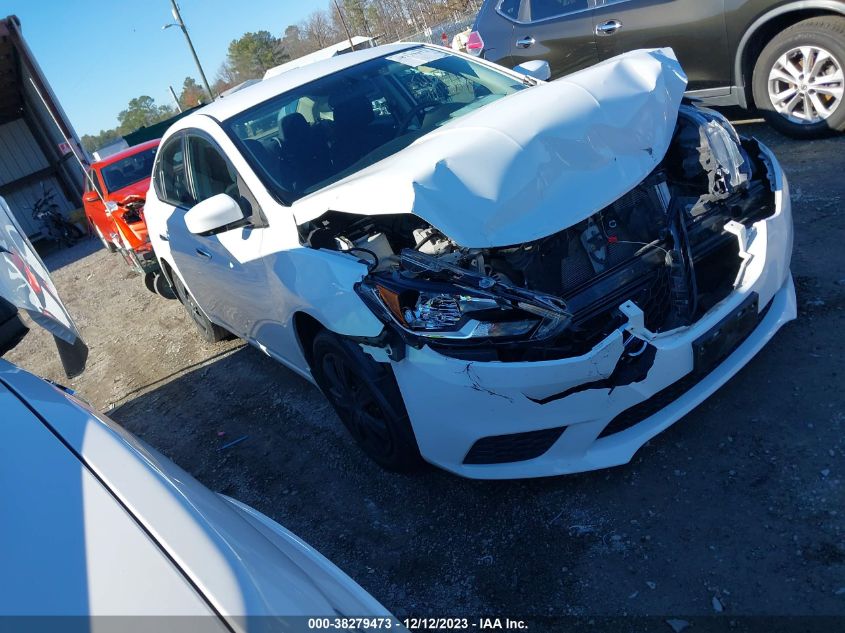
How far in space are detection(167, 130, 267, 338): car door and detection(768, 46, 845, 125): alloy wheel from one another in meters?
4.14

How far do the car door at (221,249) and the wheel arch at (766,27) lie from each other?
4.09m

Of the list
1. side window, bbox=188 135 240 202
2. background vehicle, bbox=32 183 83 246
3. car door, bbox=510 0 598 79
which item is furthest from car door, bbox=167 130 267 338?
background vehicle, bbox=32 183 83 246

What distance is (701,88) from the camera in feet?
18.3

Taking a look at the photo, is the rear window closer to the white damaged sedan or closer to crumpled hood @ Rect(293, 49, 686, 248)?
the white damaged sedan

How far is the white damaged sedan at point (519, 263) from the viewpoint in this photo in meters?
2.33

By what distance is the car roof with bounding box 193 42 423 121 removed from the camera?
378 cm

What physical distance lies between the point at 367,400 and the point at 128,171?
8663 millimetres

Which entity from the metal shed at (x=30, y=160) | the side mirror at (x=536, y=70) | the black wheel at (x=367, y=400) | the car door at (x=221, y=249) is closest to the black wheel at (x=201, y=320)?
the car door at (x=221, y=249)

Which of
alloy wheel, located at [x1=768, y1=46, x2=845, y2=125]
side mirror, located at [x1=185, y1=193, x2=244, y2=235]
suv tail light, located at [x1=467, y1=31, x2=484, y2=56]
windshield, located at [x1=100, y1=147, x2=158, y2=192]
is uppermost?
side mirror, located at [x1=185, y1=193, x2=244, y2=235]

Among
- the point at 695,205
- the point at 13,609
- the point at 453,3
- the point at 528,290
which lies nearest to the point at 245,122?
the point at 528,290

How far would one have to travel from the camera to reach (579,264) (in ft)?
8.81

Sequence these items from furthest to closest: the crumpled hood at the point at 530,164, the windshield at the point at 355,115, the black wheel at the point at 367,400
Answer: the windshield at the point at 355,115, the black wheel at the point at 367,400, the crumpled hood at the point at 530,164

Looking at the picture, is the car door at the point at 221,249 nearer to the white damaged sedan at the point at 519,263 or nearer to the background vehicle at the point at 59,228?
the white damaged sedan at the point at 519,263

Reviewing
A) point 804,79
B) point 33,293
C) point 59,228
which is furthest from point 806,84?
point 59,228
